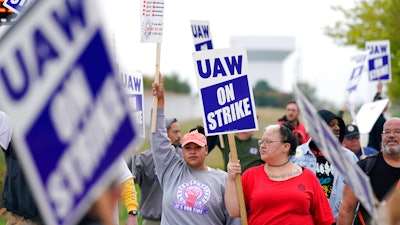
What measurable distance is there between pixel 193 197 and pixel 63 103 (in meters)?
4.59

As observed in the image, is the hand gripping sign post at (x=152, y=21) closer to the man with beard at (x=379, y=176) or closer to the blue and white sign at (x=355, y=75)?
the man with beard at (x=379, y=176)

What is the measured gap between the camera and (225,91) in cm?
717

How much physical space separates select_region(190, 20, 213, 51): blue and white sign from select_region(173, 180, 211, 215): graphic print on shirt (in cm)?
247

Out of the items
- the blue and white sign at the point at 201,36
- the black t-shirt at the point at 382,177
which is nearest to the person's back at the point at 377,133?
the blue and white sign at the point at 201,36

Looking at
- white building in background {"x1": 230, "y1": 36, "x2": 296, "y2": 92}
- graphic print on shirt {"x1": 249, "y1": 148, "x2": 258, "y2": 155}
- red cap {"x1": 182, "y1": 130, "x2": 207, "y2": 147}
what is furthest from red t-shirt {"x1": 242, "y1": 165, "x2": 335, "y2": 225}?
white building in background {"x1": 230, "y1": 36, "x2": 296, "y2": 92}

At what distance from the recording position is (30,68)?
99.5 inches

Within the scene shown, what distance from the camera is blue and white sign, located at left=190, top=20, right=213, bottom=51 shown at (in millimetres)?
9398

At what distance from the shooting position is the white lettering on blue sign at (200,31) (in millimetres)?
9445

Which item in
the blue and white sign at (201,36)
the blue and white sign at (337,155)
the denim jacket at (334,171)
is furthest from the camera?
the blue and white sign at (201,36)

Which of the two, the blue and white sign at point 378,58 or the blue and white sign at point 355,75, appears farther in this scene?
the blue and white sign at point 378,58

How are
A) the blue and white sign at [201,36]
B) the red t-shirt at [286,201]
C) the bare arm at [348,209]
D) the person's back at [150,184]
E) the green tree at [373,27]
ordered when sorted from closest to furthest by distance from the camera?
the red t-shirt at [286,201]
the bare arm at [348,209]
the person's back at [150,184]
the blue and white sign at [201,36]
the green tree at [373,27]

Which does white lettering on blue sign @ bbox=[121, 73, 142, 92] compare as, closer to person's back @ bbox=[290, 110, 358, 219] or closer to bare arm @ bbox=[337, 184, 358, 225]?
person's back @ bbox=[290, 110, 358, 219]

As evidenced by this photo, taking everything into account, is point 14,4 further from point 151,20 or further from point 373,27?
point 373,27

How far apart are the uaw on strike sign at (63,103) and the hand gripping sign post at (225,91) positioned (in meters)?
4.41
